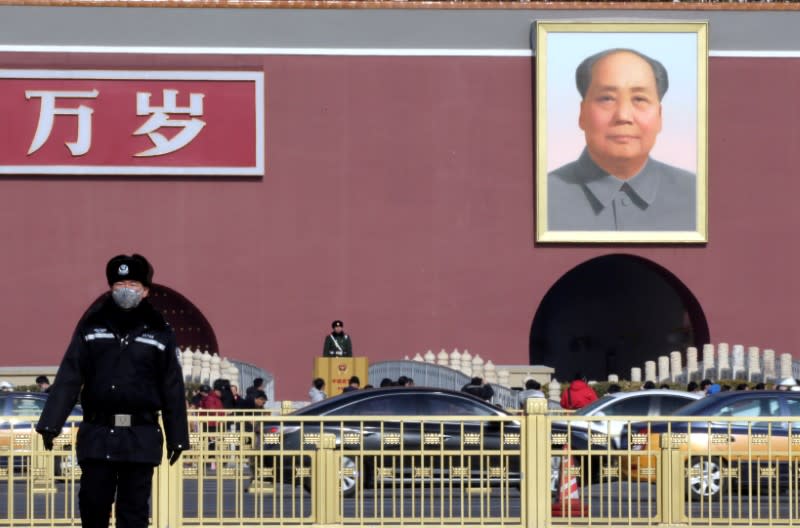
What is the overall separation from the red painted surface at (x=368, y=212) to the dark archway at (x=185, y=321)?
1.14 m

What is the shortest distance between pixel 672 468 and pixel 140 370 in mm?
5329

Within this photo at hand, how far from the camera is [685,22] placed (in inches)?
1296

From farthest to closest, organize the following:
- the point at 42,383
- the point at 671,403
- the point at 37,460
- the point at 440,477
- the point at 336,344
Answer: the point at 336,344
the point at 42,383
the point at 671,403
the point at 37,460
the point at 440,477

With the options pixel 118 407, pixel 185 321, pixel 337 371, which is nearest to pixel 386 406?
pixel 337 371

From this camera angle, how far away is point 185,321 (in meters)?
34.3

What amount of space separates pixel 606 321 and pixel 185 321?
1128cm

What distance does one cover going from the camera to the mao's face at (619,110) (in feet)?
108

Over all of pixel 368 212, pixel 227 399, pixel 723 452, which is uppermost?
pixel 368 212

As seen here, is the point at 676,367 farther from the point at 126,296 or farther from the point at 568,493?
the point at 126,296

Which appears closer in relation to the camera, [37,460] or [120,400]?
[120,400]

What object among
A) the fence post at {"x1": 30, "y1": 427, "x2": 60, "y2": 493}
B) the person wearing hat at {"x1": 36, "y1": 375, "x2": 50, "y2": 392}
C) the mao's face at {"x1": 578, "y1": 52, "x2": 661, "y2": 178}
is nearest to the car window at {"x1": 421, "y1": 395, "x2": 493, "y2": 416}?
the fence post at {"x1": 30, "y1": 427, "x2": 60, "y2": 493}

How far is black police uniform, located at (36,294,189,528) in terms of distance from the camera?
31.6ft

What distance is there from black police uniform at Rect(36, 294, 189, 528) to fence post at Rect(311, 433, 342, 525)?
3.50 metres

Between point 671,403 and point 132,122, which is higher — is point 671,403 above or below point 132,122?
below
